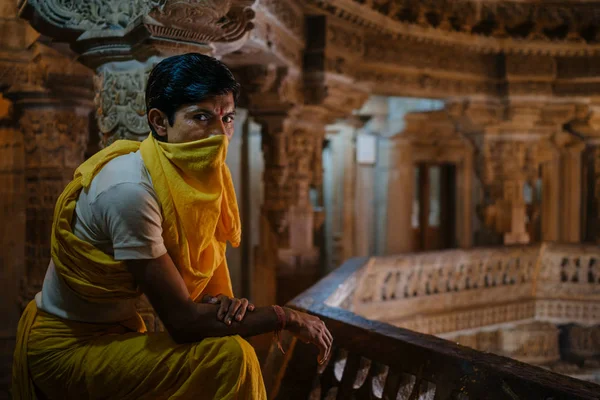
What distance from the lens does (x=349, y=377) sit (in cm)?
254

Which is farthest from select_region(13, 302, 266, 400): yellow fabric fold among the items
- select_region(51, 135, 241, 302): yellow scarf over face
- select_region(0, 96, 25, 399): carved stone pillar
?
select_region(0, 96, 25, 399): carved stone pillar

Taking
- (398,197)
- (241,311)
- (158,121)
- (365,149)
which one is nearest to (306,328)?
(241,311)

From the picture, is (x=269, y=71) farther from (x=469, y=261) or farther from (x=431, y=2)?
(x=469, y=261)

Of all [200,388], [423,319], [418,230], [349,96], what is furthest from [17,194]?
[418,230]

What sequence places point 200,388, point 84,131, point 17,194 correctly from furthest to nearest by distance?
point 17,194 < point 84,131 < point 200,388

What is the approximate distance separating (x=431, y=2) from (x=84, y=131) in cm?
434

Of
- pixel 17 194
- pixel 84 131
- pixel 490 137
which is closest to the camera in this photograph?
pixel 84 131

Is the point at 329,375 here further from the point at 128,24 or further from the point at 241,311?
the point at 128,24

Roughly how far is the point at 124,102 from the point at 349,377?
197 cm

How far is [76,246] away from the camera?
154 centimetres

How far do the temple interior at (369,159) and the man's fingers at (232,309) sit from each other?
0.92m

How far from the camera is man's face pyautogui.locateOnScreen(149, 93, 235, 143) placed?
1.58m

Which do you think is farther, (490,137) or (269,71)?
(490,137)

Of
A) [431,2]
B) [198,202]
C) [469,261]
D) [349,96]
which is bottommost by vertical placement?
[469,261]
